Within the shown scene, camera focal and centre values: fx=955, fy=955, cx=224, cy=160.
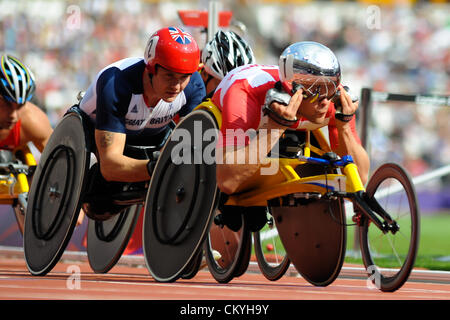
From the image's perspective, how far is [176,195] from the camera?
6801 millimetres

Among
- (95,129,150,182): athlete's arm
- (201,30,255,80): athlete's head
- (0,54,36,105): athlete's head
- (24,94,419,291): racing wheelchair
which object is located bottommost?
(24,94,419,291): racing wheelchair

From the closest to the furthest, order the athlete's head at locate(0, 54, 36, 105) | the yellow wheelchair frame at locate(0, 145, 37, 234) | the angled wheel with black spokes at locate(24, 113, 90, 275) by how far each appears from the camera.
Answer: the angled wheel with black spokes at locate(24, 113, 90, 275) → the athlete's head at locate(0, 54, 36, 105) → the yellow wheelchair frame at locate(0, 145, 37, 234)

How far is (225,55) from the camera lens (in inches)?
330

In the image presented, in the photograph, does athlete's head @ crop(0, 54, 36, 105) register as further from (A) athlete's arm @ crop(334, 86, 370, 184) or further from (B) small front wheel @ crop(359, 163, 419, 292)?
(B) small front wheel @ crop(359, 163, 419, 292)

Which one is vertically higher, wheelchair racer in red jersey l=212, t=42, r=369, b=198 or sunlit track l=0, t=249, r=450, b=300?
wheelchair racer in red jersey l=212, t=42, r=369, b=198

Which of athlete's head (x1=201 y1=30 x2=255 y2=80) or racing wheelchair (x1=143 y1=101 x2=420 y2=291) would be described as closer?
racing wheelchair (x1=143 y1=101 x2=420 y2=291)

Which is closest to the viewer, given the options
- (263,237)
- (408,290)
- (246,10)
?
(408,290)

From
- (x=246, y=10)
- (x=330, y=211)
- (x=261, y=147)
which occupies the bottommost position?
(x=330, y=211)

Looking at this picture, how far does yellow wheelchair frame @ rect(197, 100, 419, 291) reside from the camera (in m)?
Answer: 6.19

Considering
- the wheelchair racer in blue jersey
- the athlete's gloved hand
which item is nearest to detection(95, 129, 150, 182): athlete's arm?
the wheelchair racer in blue jersey

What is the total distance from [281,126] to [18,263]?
452 centimetres

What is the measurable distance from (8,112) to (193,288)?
3.10 metres
